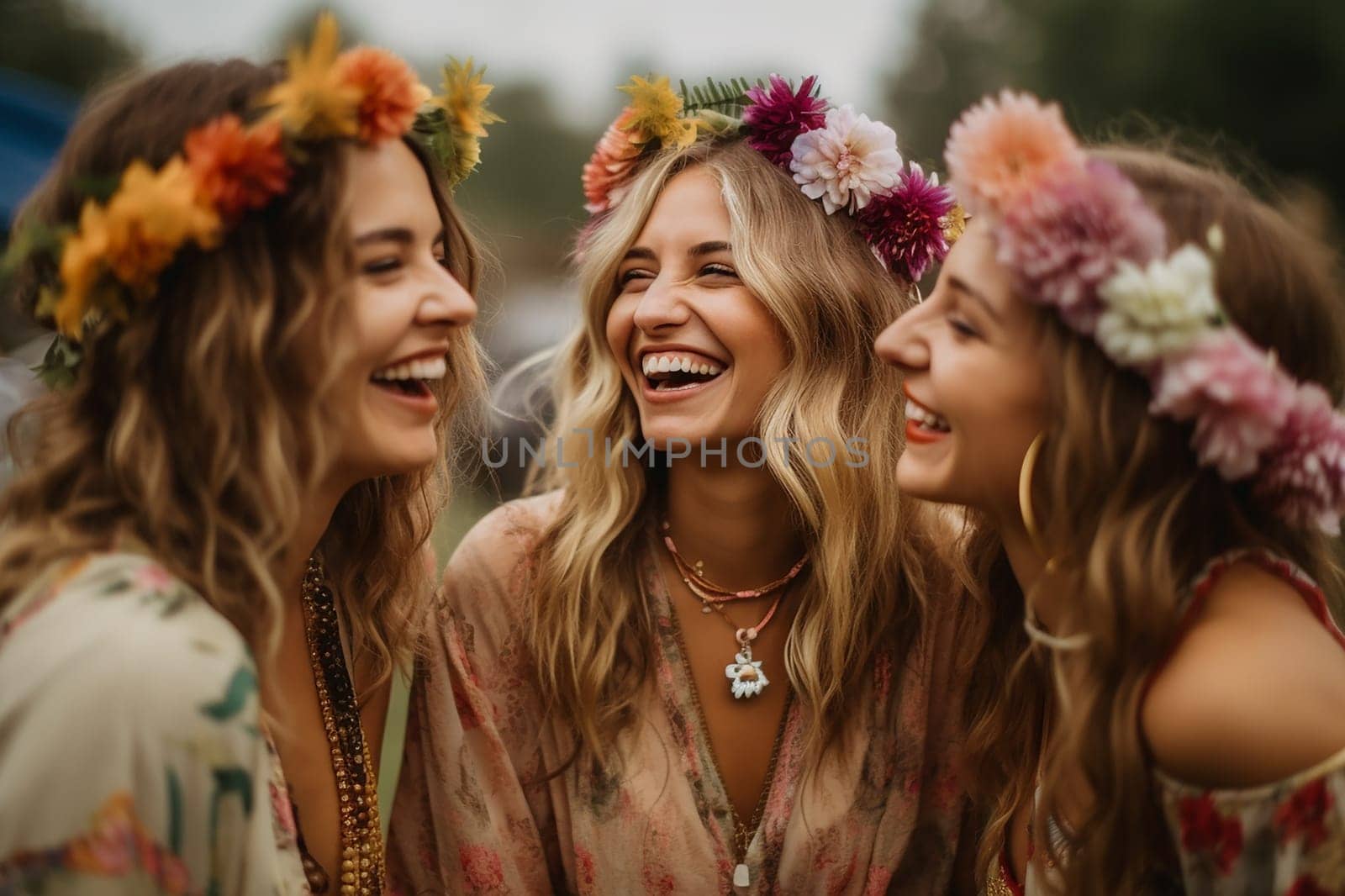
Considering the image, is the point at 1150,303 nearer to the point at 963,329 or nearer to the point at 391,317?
the point at 963,329

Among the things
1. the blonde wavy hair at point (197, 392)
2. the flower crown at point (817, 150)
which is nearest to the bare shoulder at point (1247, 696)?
the flower crown at point (817, 150)

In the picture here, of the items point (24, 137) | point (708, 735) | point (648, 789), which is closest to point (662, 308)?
point (708, 735)

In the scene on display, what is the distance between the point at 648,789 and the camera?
8.73 feet

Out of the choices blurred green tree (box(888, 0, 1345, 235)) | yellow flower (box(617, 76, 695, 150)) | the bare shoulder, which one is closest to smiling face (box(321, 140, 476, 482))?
yellow flower (box(617, 76, 695, 150))

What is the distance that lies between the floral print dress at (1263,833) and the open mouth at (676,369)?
1.28 m

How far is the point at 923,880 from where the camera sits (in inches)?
109

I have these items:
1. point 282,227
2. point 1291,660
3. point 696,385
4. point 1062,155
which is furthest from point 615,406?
point 1291,660

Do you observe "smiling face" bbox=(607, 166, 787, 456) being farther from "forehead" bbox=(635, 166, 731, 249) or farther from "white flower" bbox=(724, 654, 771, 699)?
"white flower" bbox=(724, 654, 771, 699)

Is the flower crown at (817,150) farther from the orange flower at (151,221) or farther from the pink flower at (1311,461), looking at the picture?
the orange flower at (151,221)

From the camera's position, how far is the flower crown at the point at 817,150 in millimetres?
2887

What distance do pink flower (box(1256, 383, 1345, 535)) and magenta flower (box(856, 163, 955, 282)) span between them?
117cm

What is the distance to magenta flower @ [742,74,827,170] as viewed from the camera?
9.61ft

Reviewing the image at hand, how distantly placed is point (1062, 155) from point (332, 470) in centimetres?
141

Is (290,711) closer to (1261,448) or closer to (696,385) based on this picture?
(696,385)
